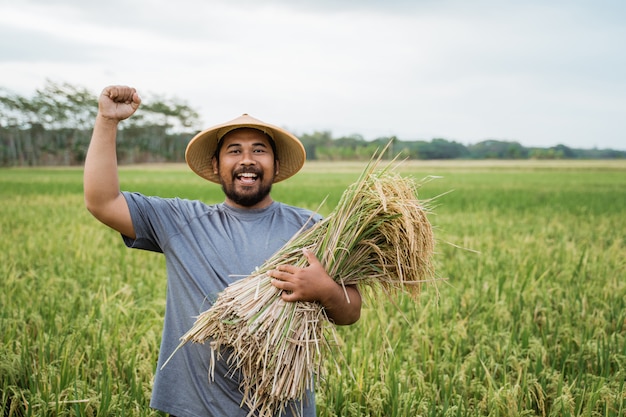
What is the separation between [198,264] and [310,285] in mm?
504

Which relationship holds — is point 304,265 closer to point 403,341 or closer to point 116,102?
point 116,102

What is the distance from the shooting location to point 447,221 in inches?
451

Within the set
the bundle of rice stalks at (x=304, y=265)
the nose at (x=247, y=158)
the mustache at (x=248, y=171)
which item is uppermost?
the nose at (x=247, y=158)

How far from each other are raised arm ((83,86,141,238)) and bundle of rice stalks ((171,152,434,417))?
0.51 metres

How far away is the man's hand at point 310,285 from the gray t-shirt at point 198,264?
24 centimetres

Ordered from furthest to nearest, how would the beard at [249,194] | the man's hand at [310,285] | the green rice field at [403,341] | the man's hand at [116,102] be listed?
the green rice field at [403,341] → the beard at [249,194] → the man's hand at [116,102] → the man's hand at [310,285]

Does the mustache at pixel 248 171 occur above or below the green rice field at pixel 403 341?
above

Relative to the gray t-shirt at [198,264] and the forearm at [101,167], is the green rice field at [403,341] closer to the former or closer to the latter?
the gray t-shirt at [198,264]

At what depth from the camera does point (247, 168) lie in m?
2.08

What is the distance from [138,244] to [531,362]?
2.68 metres

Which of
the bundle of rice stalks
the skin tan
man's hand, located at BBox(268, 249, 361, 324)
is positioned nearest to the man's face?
the skin tan

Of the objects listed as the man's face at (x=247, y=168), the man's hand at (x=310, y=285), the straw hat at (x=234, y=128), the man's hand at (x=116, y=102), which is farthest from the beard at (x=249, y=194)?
Answer: the man's hand at (x=116, y=102)

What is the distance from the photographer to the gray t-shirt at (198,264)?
6.41 feet

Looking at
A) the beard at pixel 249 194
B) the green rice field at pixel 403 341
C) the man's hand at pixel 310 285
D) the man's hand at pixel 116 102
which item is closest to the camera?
the man's hand at pixel 310 285
